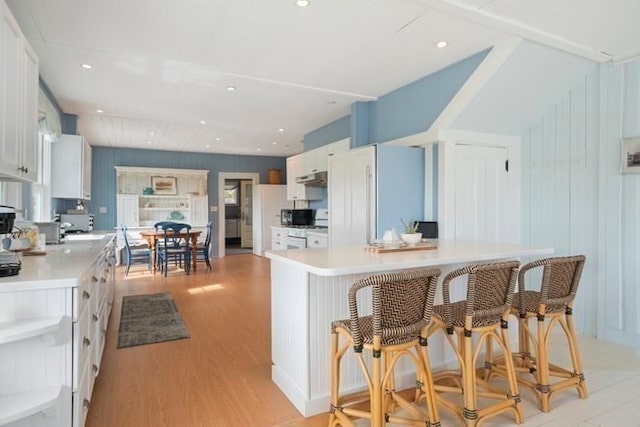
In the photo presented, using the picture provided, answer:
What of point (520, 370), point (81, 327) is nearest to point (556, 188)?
point (520, 370)

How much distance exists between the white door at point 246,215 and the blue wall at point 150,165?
5.13 feet

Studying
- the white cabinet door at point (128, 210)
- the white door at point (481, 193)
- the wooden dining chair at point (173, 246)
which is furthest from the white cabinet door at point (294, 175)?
Answer: the white cabinet door at point (128, 210)

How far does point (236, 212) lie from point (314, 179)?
6.07m

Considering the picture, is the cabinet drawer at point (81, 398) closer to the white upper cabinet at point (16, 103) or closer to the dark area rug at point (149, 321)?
the white upper cabinet at point (16, 103)

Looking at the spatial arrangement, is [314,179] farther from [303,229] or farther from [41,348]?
[41,348]

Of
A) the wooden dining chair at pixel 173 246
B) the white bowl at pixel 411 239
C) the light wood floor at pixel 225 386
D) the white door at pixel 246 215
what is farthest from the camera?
the white door at pixel 246 215

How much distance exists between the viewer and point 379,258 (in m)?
2.16

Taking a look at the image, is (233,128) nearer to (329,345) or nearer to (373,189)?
(373,189)

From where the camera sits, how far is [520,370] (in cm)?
244

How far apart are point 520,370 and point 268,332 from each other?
2.08m

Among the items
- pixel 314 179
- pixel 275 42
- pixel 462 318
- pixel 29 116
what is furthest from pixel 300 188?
pixel 462 318

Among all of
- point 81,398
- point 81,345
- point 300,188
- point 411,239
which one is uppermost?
point 300,188

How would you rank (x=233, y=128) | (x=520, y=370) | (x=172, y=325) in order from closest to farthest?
(x=520, y=370)
(x=172, y=325)
(x=233, y=128)

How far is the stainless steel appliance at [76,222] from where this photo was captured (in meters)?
4.65
